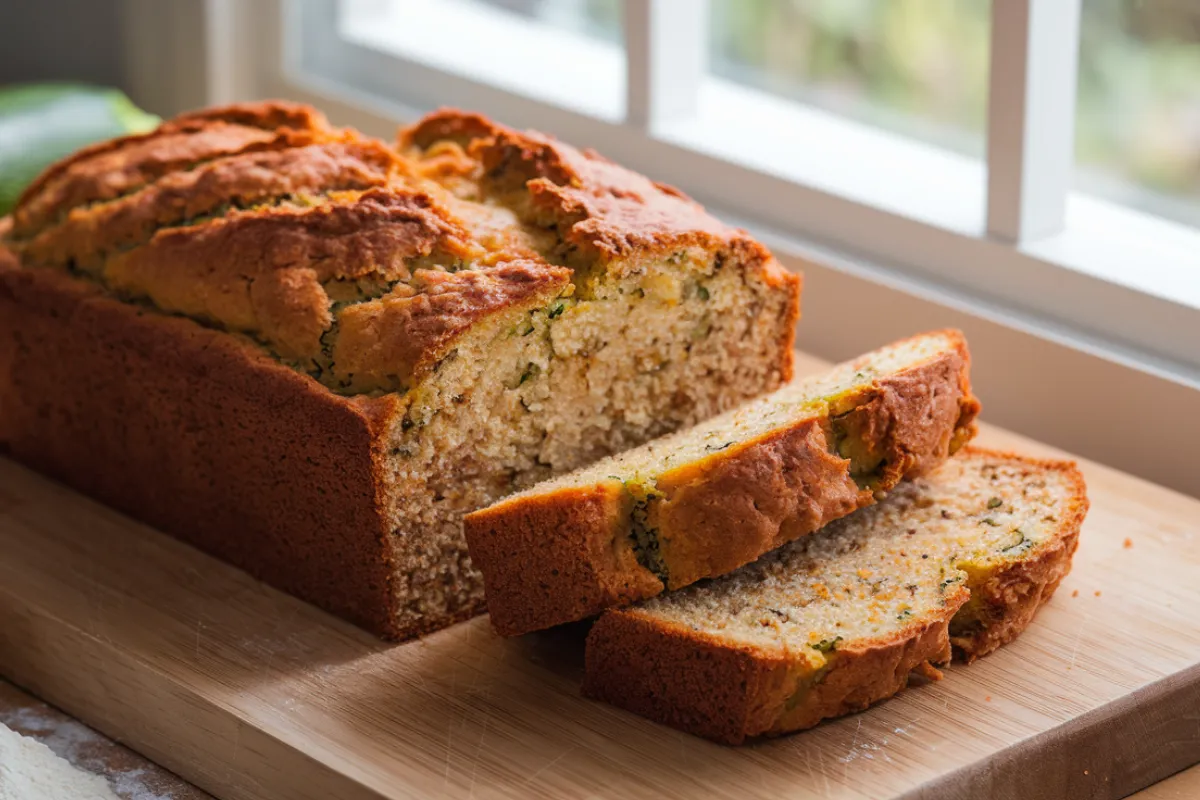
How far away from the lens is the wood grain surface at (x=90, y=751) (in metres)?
2.83

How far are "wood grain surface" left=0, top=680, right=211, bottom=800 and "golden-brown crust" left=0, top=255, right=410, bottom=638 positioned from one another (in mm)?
456

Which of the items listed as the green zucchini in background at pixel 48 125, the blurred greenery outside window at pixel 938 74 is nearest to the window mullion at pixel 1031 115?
the blurred greenery outside window at pixel 938 74

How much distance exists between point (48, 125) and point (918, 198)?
7.82ft

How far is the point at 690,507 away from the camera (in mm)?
2756

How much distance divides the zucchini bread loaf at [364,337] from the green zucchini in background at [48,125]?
0.87m

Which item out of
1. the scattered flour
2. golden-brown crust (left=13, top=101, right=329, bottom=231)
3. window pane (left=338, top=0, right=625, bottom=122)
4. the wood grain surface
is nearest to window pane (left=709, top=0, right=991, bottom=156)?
window pane (left=338, top=0, right=625, bottom=122)

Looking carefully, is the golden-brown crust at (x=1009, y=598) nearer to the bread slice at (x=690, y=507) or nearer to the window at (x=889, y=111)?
the bread slice at (x=690, y=507)

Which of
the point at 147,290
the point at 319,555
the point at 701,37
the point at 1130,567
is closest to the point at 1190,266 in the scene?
the point at 1130,567

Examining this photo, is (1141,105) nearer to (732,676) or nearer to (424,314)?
(424,314)

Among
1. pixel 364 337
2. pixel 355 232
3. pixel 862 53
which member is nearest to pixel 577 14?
pixel 862 53

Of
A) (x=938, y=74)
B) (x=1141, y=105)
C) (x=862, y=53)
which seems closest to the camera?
(x=1141, y=105)

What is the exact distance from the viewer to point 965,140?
444cm

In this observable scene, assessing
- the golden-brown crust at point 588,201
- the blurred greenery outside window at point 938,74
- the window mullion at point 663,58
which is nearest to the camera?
the golden-brown crust at point 588,201

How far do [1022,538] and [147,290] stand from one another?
1780 mm
